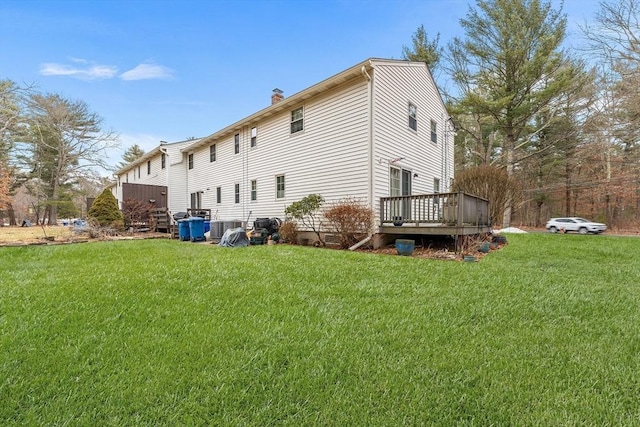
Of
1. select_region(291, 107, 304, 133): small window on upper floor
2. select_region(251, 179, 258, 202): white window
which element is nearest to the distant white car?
select_region(291, 107, 304, 133): small window on upper floor

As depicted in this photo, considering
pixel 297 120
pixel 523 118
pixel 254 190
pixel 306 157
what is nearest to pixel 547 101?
pixel 523 118

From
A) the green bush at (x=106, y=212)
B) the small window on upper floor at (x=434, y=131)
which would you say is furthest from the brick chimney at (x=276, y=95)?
the green bush at (x=106, y=212)

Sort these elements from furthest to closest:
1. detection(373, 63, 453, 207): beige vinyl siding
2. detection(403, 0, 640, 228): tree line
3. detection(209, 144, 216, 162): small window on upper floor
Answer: detection(403, 0, 640, 228): tree line, detection(209, 144, 216, 162): small window on upper floor, detection(373, 63, 453, 207): beige vinyl siding

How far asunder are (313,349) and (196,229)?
31.7 ft

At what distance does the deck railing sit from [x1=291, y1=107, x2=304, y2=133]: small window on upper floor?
4.23 metres

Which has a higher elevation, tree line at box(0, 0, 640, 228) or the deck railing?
tree line at box(0, 0, 640, 228)

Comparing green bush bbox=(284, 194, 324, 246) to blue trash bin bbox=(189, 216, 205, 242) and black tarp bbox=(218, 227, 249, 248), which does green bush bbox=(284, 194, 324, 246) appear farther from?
blue trash bin bbox=(189, 216, 205, 242)

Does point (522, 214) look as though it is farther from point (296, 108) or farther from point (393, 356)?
point (393, 356)

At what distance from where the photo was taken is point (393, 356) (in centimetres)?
250

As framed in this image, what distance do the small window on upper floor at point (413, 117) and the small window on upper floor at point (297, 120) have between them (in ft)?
12.7

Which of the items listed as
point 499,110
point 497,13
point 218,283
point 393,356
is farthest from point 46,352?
point 497,13

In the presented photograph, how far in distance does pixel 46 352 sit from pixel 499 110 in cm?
2342

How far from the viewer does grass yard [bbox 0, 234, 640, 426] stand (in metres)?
1.91

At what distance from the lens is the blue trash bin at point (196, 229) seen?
11.1 meters
